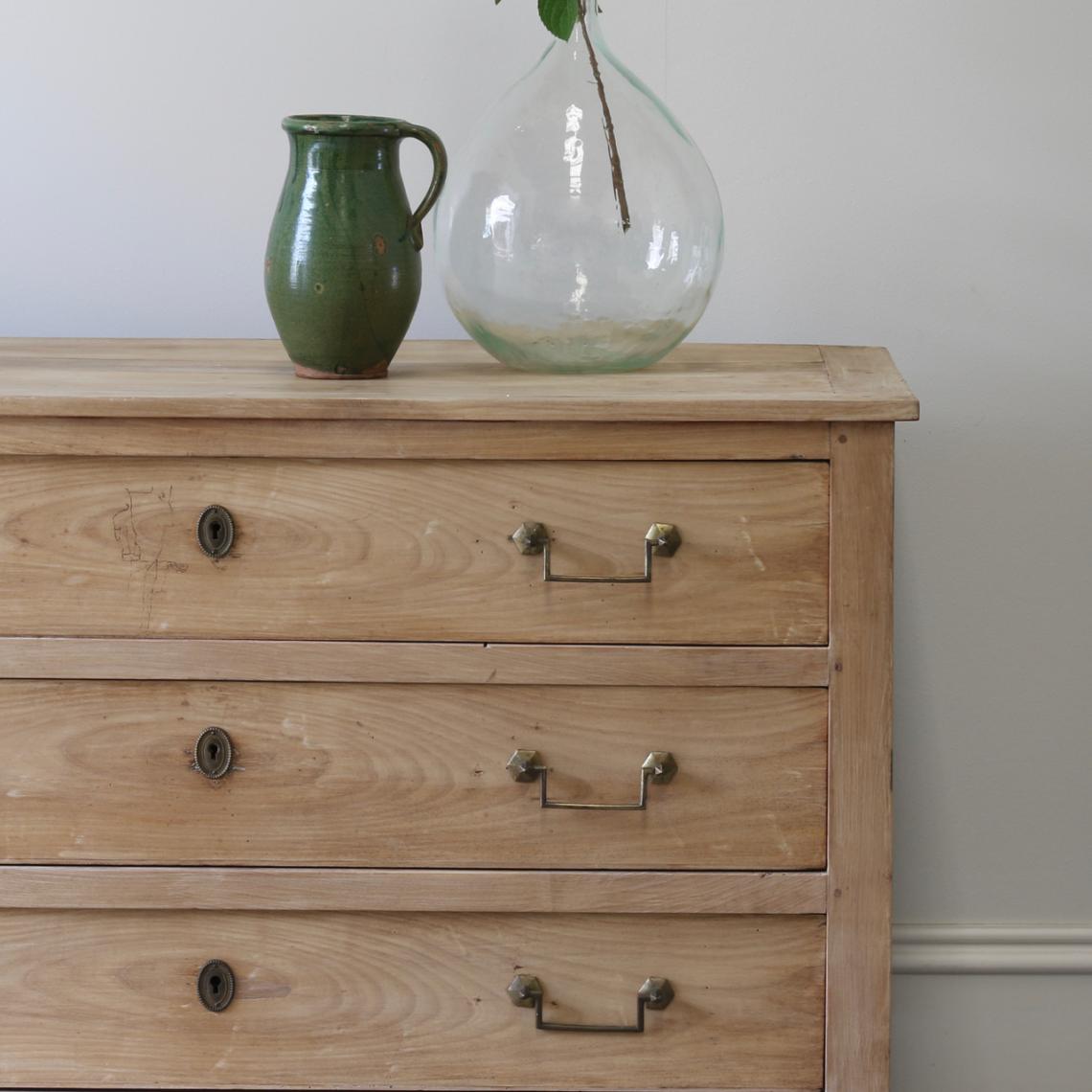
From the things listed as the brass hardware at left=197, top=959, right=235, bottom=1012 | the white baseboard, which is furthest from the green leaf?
the white baseboard

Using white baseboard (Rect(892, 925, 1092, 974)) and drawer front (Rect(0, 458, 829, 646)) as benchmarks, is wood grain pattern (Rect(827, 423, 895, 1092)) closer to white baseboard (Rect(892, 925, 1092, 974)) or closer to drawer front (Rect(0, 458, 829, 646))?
drawer front (Rect(0, 458, 829, 646))

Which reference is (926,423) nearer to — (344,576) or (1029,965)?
(1029,965)

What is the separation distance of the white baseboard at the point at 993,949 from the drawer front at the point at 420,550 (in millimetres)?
668

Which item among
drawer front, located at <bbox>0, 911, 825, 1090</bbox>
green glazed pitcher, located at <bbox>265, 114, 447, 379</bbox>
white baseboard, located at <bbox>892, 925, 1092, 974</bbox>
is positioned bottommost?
white baseboard, located at <bbox>892, 925, 1092, 974</bbox>

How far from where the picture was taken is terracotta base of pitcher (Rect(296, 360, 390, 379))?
3.67 feet

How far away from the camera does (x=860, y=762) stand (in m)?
1.05

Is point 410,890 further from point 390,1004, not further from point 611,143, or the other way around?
point 611,143

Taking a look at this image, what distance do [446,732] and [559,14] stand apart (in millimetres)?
591

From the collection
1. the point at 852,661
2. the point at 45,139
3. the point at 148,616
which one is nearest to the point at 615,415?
the point at 852,661

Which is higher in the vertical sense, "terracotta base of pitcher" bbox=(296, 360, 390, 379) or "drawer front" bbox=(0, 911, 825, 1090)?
"terracotta base of pitcher" bbox=(296, 360, 390, 379)

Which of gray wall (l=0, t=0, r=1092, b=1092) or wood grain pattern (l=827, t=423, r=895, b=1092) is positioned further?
gray wall (l=0, t=0, r=1092, b=1092)

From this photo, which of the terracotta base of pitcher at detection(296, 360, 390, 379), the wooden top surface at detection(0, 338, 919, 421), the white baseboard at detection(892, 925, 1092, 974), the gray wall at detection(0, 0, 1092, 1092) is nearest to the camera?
the wooden top surface at detection(0, 338, 919, 421)

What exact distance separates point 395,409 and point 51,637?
1.07ft

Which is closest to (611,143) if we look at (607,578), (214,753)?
(607,578)
